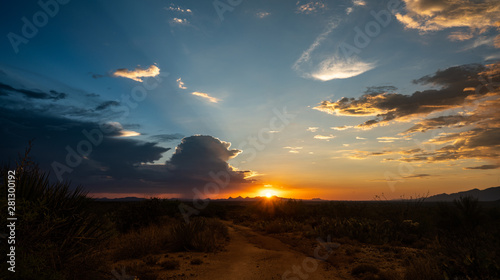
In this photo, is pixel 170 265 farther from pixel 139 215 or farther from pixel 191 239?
pixel 139 215

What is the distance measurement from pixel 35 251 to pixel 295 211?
78.2 ft

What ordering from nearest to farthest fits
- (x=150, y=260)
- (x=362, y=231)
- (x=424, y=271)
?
(x=424, y=271)
(x=150, y=260)
(x=362, y=231)

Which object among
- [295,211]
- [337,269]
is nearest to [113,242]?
[337,269]

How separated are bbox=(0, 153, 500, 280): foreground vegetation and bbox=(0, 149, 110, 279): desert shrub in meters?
0.02

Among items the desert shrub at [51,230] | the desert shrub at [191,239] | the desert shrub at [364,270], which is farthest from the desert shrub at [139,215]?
the desert shrub at [364,270]

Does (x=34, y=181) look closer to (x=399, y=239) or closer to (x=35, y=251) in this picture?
(x=35, y=251)

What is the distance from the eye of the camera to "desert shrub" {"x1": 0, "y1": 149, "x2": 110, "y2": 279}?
15.9ft

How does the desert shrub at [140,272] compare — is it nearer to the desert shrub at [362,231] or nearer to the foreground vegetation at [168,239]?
the foreground vegetation at [168,239]

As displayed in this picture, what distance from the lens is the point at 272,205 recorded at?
1129 inches

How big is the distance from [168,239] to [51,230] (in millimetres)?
7573

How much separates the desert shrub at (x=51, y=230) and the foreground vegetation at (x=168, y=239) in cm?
2

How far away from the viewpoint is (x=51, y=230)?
554 cm

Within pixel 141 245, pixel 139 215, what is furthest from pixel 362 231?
pixel 139 215

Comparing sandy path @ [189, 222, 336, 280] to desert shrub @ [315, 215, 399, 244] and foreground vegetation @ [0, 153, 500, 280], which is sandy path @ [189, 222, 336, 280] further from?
desert shrub @ [315, 215, 399, 244]
